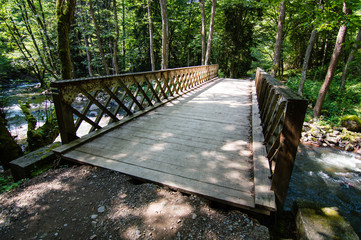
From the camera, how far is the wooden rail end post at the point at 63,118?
277cm

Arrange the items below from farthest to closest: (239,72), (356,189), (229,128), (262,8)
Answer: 1. (239,72)
2. (262,8)
3. (356,189)
4. (229,128)

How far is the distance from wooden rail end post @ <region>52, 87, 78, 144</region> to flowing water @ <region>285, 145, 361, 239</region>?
15.9ft

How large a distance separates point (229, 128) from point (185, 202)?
7.77 ft

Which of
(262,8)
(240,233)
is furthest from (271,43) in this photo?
(240,233)

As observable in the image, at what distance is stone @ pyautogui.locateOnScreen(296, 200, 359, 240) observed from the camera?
4.96ft

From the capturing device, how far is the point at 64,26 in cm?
457

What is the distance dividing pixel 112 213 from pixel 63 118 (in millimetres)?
1840

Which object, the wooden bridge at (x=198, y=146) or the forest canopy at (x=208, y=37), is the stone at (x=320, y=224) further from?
the forest canopy at (x=208, y=37)

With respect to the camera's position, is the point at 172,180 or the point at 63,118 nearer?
the point at 172,180

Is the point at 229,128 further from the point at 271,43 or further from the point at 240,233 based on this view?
the point at 271,43

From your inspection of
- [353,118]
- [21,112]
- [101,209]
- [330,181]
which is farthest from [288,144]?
[21,112]

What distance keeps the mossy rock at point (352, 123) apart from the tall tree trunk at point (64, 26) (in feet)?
37.9

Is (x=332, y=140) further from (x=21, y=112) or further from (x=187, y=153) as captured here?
(x=21, y=112)

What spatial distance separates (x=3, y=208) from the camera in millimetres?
1928
